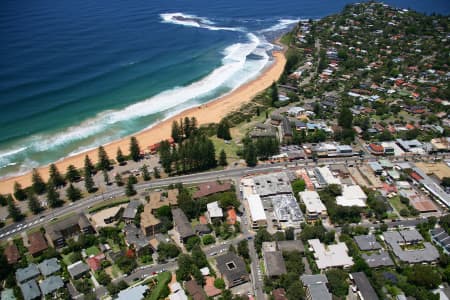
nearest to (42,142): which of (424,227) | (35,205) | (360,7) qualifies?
(35,205)

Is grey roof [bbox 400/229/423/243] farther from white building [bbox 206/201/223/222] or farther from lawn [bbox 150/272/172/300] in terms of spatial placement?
lawn [bbox 150/272/172/300]

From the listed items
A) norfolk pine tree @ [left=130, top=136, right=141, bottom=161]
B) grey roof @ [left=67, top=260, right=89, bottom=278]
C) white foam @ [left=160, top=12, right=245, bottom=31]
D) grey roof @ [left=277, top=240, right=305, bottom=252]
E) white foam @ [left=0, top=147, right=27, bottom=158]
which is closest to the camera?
grey roof @ [left=67, top=260, right=89, bottom=278]

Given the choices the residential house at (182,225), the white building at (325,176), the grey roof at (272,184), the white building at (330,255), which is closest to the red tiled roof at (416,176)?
the white building at (325,176)

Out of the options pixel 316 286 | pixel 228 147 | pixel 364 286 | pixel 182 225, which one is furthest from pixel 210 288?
pixel 228 147

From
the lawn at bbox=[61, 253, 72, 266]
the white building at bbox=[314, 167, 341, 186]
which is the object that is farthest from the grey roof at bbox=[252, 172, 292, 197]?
the lawn at bbox=[61, 253, 72, 266]

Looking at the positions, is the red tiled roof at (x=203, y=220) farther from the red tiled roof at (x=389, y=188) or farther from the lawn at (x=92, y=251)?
the red tiled roof at (x=389, y=188)
